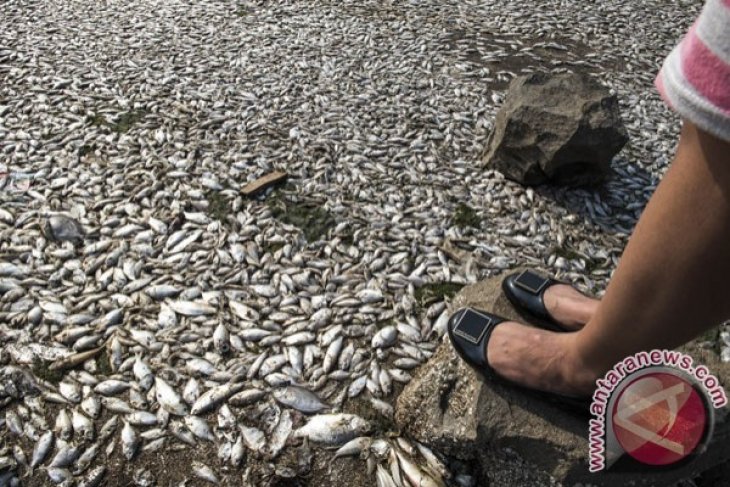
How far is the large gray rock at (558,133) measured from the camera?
3303mm

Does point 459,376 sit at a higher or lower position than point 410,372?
higher

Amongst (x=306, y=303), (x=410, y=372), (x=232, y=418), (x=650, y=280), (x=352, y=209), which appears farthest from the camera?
(x=352, y=209)

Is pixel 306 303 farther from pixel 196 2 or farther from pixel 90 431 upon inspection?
pixel 196 2

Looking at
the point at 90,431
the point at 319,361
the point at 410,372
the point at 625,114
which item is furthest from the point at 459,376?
the point at 625,114

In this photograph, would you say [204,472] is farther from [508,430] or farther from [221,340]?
[508,430]

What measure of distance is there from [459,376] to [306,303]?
2.90ft

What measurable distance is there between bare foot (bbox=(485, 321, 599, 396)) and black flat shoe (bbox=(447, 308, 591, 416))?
22 mm

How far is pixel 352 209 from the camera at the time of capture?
3.33 meters

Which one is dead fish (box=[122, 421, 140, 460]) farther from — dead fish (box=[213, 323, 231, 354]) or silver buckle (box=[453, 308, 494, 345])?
silver buckle (box=[453, 308, 494, 345])

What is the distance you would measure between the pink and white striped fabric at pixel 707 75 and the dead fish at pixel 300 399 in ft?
5.50

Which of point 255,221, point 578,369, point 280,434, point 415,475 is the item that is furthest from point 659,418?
point 255,221

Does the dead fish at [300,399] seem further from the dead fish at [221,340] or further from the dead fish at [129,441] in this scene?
the dead fish at [129,441]

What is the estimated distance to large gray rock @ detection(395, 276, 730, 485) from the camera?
1882 millimetres

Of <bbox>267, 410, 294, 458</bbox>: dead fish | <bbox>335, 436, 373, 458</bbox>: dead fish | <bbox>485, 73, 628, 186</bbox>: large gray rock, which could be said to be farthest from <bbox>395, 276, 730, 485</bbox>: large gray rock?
<bbox>485, 73, 628, 186</bbox>: large gray rock
